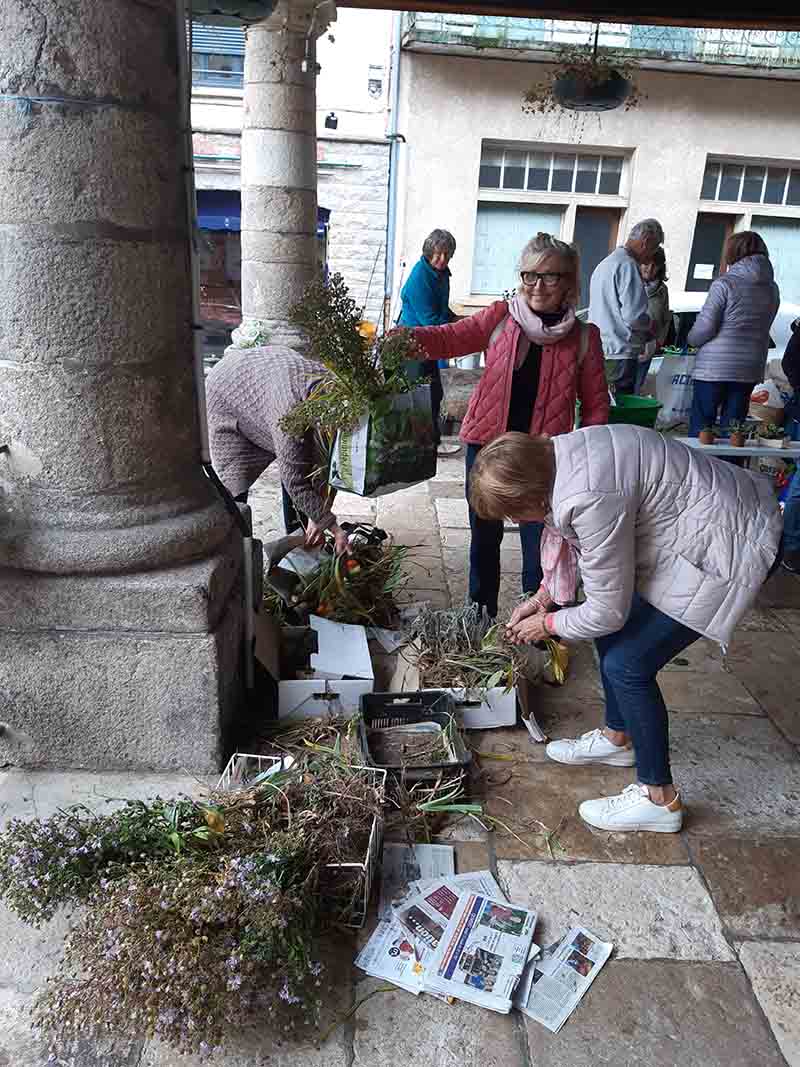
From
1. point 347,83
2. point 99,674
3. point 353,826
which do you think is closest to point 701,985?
point 353,826

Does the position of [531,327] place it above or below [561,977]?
above

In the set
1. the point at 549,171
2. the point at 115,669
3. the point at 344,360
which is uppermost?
the point at 549,171

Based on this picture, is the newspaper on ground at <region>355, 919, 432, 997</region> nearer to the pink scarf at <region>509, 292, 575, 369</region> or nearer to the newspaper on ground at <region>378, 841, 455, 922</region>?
the newspaper on ground at <region>378, 841, 455, 922</region>

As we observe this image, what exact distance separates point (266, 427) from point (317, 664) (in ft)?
3.30

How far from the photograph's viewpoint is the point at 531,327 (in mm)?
3184

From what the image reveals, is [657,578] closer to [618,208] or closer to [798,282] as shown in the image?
[618,208]

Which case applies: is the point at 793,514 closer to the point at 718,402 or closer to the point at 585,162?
the point at 718,402

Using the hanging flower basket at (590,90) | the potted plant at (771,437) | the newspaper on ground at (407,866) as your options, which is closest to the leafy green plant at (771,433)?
the potted plant at (771,437)

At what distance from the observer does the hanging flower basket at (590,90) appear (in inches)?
259

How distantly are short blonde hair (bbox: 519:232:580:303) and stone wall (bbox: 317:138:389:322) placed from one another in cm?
859

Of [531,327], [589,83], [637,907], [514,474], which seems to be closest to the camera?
[514,474]

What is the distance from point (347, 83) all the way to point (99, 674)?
35.9 ft

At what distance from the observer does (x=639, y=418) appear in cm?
450

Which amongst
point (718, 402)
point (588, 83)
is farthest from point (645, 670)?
point (588, 83)
